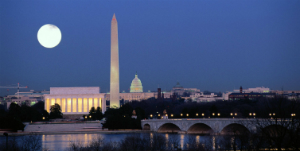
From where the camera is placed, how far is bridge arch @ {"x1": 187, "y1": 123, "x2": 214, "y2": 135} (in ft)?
240

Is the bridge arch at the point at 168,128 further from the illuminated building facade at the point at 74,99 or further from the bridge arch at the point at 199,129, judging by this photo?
the illuminated building facade at the point at 74,99

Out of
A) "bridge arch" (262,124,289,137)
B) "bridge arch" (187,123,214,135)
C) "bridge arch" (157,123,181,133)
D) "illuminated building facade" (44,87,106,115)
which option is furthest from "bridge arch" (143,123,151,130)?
"bridge arch" (262,124,289,137)

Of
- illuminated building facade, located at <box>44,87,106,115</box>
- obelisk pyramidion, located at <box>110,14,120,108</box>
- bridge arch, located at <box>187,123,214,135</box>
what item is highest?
obelisk pyramidion, located at <box>110,14,120,108</box>

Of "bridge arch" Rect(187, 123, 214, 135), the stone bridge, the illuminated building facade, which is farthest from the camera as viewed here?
the illuminated building facade

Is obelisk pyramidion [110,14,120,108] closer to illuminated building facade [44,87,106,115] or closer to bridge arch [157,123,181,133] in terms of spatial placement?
illuminated building facade [44,87,106,115]

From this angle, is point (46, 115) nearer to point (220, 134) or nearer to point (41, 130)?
point (41, 130)

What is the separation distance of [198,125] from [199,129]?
49.4 inches

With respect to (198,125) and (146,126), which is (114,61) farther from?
(198,125)

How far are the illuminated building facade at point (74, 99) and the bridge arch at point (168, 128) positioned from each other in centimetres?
3914

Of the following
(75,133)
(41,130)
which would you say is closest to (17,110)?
(41,130)

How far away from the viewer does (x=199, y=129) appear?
74.6 meters

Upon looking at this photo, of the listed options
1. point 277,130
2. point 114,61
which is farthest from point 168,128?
point 277,130

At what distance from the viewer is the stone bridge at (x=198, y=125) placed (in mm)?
65688

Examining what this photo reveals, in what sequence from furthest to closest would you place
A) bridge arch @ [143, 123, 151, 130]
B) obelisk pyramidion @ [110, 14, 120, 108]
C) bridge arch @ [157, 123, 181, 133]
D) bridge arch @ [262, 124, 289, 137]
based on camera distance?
obelisk pyramidion @ [110, 14, 120, 108] → bridge arch @ [143, 123, 151, 130] → bridge arch @ [157, 123, 181, 133] → bridge arch @ [262, 124, 289, 137]
